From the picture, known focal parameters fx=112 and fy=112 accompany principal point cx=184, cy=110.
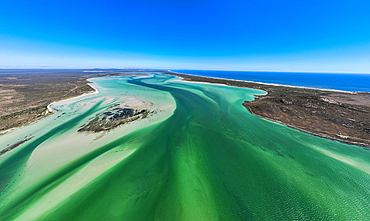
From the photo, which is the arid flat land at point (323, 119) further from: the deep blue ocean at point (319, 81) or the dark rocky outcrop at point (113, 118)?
the deep blue ocean at point (319, 81)

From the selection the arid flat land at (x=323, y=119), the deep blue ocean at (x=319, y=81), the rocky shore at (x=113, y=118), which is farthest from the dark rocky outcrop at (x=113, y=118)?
the deep blue ocean at (x=319, y=81)

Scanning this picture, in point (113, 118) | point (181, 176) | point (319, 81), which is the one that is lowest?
point (181, 176)

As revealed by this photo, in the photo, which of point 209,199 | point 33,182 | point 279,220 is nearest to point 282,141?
point 279,220

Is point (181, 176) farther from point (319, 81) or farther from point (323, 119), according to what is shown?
point (319, 81)

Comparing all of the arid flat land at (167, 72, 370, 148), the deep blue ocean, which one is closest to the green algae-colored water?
the arid flat land at (167, 72, 370, 148)

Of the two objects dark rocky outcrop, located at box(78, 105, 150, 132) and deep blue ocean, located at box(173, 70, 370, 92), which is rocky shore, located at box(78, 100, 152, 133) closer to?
dark rocky outcrop, located at box(78, 105, 150, 132)

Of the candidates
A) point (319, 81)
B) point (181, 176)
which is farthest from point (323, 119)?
point (319, 81)

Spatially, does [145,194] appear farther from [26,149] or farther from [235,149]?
[26,149]

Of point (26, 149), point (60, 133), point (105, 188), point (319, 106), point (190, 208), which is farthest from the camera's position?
point (319, 106)
